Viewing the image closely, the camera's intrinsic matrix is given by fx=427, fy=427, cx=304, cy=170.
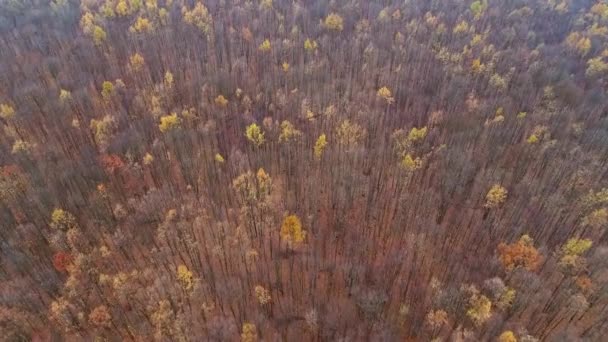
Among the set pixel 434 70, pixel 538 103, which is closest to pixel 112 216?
pixel 434 70

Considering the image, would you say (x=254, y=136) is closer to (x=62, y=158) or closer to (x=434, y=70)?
(x=62, y=158)

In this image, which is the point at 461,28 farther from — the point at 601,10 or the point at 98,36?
the point at 98,36

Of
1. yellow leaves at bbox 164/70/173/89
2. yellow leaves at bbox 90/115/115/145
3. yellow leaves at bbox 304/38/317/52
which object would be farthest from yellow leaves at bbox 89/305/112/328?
yellow leaves at bbox 304/38/317/52

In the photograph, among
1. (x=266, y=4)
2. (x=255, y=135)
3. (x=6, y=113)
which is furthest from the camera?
(x=266, y=4)

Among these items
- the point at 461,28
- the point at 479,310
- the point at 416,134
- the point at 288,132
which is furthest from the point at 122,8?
the point at 479,310

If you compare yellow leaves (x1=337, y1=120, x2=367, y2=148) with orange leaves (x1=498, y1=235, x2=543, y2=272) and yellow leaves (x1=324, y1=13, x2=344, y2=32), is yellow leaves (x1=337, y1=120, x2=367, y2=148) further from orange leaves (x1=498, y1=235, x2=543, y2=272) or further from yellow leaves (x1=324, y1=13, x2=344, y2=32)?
yellow leaves (x1=324, y1=13, x2=344, y2=32)

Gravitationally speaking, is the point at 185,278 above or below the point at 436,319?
above
